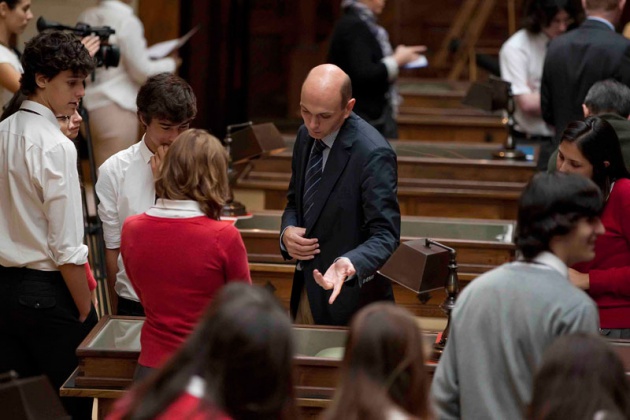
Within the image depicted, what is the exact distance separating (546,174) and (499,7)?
9834 mm

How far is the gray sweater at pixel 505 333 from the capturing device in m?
2.30

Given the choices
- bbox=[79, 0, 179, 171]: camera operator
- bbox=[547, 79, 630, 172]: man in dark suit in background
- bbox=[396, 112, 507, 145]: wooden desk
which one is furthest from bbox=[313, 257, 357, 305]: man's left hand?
bbox=[396, 112, 507, 145]: wooden desk

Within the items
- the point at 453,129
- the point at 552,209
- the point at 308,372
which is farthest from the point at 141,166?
the point at 453,129

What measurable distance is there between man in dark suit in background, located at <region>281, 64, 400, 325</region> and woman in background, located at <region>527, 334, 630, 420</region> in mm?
1394

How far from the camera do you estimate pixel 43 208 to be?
3.21 meters

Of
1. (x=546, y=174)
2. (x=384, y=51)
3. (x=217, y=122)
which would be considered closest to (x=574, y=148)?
(x=546, y=174)

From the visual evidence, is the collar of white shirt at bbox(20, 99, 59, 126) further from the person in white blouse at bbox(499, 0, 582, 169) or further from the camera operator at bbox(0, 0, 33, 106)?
the person in white blouse at bbox(499, 0, 582, 169)

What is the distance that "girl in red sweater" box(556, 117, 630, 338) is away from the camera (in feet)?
10.5

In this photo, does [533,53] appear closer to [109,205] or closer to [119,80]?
[119,80]

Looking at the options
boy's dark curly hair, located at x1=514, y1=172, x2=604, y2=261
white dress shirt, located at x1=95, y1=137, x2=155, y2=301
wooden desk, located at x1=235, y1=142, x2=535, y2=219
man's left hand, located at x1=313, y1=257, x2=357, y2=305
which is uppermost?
boy's dark curly hair, located at x1=514, y1=172, x2=604, y2=261

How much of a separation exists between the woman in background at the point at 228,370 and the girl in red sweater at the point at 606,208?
1.58 metres

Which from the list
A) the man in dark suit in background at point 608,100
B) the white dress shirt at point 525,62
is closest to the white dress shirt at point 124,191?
the man in dark suit in background at point 608,100

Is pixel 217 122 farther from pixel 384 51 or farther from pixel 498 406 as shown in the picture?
pixel 498 406

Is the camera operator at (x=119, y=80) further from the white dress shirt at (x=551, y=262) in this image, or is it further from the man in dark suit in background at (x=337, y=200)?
the white dress shirt at (x=551, y=262)
